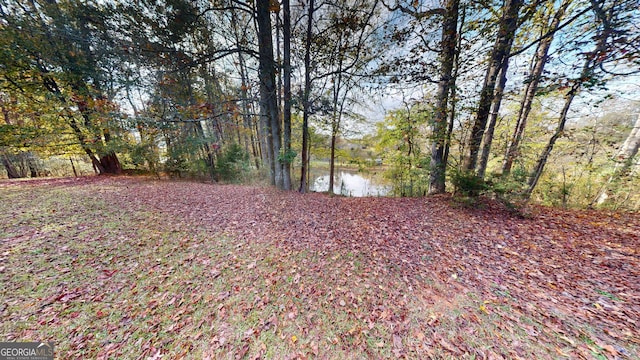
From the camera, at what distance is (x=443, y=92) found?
5145 millimetres

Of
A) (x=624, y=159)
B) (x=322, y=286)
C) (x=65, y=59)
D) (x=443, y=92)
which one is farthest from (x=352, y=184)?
(x=65, y=59)

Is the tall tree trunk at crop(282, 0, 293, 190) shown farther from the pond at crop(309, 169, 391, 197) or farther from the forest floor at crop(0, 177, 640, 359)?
the pond at crop(309, 169, 391, 197)

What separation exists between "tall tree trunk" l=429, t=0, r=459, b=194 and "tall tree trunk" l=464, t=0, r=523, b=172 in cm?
69

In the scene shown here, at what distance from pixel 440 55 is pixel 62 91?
13669 millimetres

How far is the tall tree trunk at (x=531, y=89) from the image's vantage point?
392 cm

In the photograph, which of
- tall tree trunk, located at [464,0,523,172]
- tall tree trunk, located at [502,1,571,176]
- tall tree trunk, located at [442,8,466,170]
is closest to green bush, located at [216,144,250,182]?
tall tree trunk, located at [442,8,466,170]

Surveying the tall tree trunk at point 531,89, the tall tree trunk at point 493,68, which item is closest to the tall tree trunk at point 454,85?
the tall tree trunk at point 493,68

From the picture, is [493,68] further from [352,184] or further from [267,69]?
[352,184]

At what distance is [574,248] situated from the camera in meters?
2.85

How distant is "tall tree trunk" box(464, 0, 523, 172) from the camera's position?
3.78 metres

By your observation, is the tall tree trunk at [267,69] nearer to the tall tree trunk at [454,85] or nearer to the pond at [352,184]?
the pond at [352,184]

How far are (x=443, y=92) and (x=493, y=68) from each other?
3.48 ft

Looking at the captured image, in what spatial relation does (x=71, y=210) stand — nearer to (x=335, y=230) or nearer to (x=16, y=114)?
(x=335, y=230)

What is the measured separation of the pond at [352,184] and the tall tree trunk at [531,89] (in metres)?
4.50
